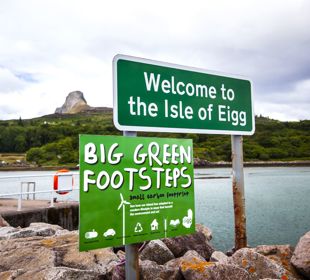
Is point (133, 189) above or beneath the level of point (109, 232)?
above

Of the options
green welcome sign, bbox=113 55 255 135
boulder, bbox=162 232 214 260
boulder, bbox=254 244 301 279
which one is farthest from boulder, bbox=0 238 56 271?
boulder, bbox=254 244 301 279

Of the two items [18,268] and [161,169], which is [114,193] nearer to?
[161,169]

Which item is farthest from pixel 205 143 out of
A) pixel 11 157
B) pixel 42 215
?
pixel 42 215

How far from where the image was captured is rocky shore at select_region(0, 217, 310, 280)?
4.11 meters

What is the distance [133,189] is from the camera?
2998 mm

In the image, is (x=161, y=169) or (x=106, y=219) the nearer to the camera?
(x=106, y=219)

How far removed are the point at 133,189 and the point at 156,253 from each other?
3.41 meters

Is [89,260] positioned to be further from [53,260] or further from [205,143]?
[205,143]

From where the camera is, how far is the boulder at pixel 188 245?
22.3 feet

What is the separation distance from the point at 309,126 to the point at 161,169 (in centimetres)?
17103

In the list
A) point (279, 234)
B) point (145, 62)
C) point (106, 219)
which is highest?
point (145, 62)

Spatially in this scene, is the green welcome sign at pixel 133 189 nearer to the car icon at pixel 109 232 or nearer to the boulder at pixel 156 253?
the car icon at pixel 109 232

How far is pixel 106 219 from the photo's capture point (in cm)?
286

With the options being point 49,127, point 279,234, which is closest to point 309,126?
point 49,127
